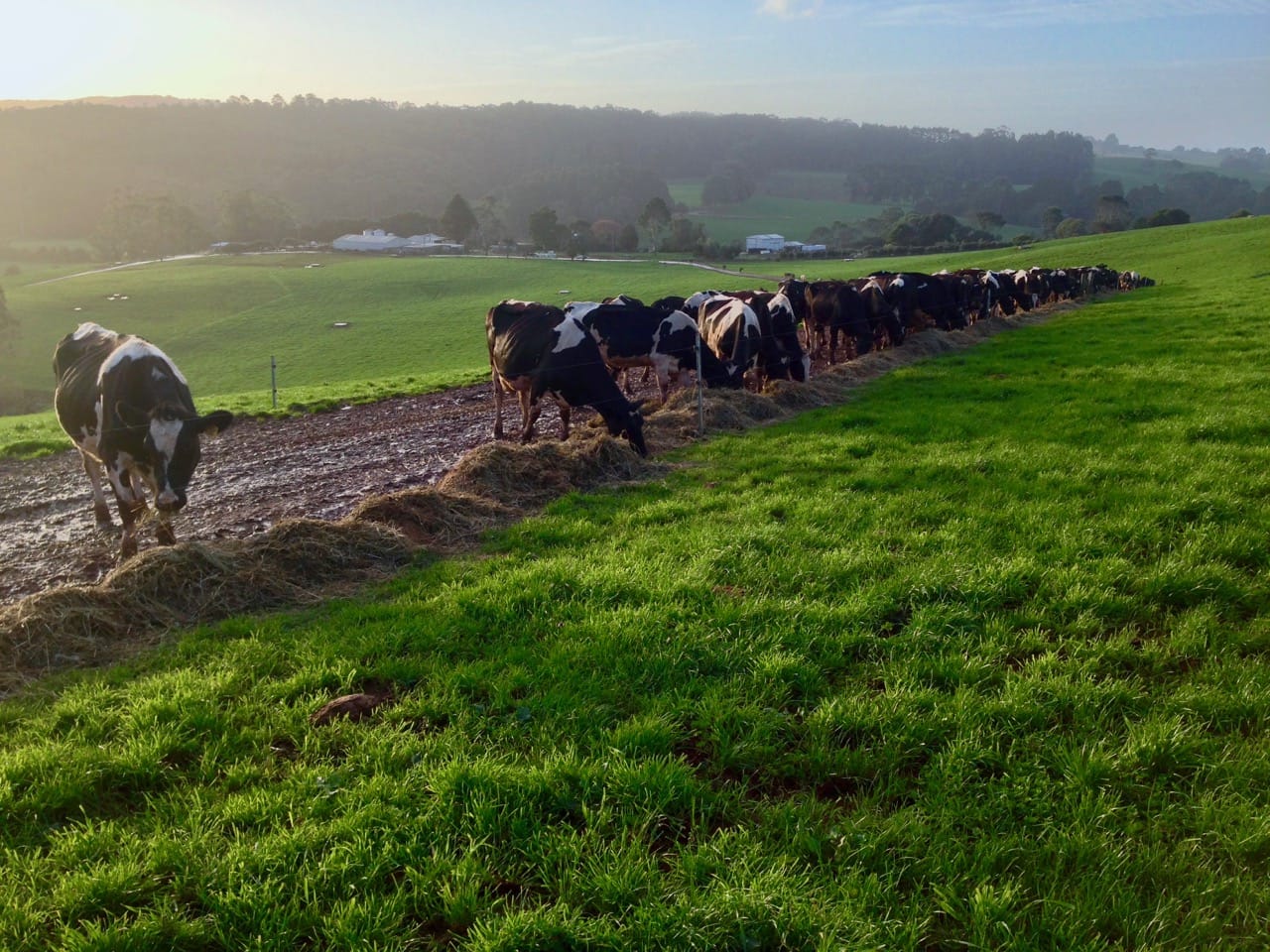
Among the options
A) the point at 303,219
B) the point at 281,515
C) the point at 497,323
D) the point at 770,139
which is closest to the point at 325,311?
the point at 497,323

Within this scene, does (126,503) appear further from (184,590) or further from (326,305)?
(326,305)

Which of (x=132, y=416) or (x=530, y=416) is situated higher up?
(x=132, y=416)

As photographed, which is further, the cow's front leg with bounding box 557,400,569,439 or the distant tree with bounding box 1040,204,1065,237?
the distant tree with bounding box 1040,204,1065,237

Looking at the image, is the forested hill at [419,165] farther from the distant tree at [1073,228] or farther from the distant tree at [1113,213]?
the distant tree at [1073,228]

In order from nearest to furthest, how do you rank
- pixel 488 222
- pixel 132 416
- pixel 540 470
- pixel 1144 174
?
pixel 132 416
pixel 540 470
pixel 488 222
pixel 1144 174

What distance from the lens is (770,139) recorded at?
19675 cm

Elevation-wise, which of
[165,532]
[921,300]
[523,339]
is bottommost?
[165,532]

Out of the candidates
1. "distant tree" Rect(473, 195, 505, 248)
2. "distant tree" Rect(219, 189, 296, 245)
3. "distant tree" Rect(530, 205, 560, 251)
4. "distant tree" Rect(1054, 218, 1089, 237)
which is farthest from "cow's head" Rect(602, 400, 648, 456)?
"distant tree" Rect(473, 195, 505, 248)

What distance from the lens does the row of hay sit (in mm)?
5664

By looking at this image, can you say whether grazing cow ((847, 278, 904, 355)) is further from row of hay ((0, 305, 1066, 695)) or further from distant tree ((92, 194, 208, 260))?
distant tree ((92, 194, 208, 260))

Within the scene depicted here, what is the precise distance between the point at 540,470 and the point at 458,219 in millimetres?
108644

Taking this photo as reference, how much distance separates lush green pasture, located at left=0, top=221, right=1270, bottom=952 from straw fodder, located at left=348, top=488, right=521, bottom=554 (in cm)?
71

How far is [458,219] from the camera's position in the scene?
109 meters

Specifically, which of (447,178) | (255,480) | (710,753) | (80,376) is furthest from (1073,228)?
(447,178)
